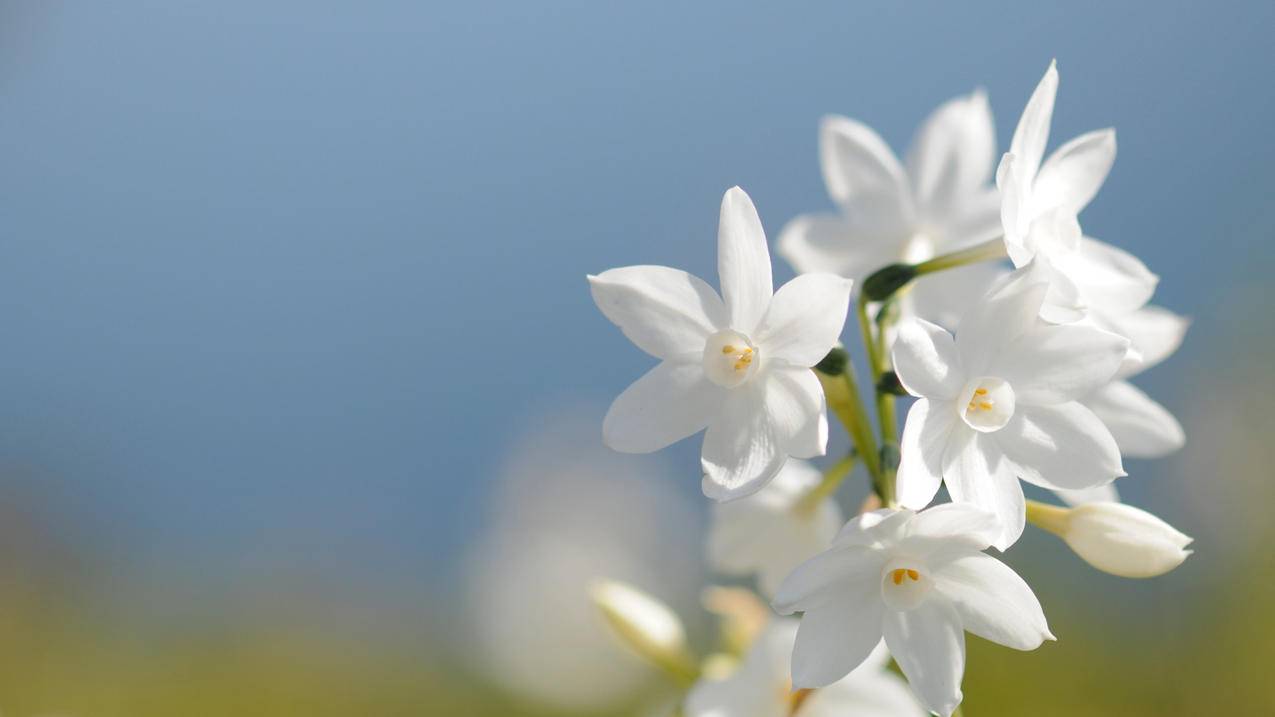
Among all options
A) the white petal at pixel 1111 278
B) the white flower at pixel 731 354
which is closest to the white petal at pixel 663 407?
the white flower at pixel 731 354

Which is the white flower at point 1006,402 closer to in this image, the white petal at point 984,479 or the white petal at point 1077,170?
the white petal at point 984,479

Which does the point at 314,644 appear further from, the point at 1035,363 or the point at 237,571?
the point at 1035,363

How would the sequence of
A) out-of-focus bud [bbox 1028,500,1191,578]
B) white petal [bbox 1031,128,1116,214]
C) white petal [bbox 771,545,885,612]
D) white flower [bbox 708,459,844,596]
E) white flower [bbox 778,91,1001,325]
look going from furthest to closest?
white flower [bbox 778,91,1001,325]
white flower [bbox 708,459,844,596]
white petal [bbox 1031,128,1116,214]
out-of-focus bud [bbox 1028,500,1191,578]
white petal [bbox 771,545,885,612]

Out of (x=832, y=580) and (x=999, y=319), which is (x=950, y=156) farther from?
(x=832, y=580)

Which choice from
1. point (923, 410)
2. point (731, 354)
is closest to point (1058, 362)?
point (923, 410)

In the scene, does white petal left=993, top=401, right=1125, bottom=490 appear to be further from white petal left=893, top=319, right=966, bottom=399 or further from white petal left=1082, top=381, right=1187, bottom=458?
white petal left=1082, top=381, right=1187, bottom=458

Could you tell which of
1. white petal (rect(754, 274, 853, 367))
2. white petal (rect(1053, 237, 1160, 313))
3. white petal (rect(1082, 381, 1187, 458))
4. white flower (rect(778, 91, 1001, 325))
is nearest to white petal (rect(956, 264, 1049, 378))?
white petal (rect(754, 274, 853, 367))
